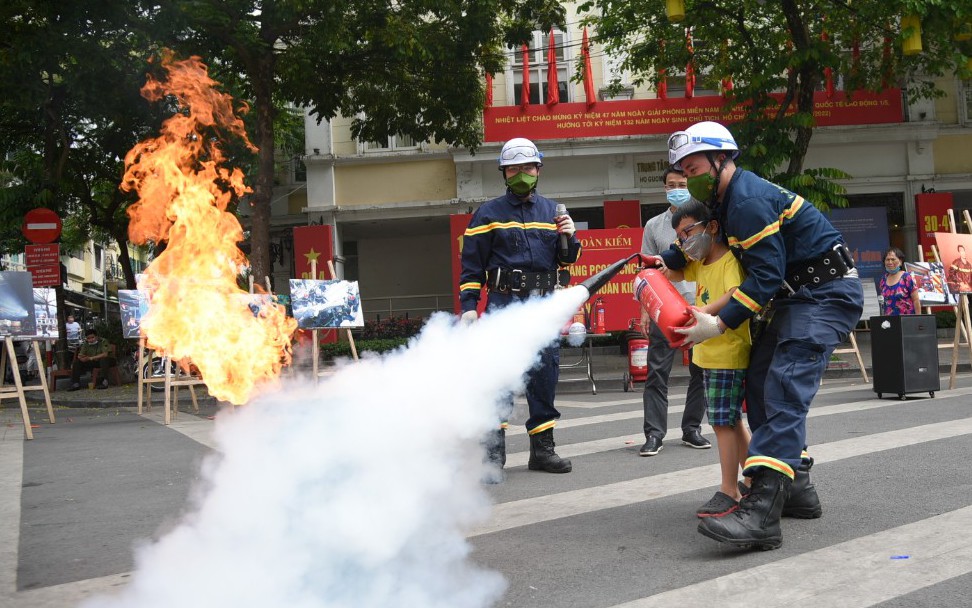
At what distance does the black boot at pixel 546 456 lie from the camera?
6113 millimetres

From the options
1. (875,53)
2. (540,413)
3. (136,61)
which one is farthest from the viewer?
(875,53)

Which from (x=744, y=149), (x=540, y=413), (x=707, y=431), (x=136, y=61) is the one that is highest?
(x=136, y=61)

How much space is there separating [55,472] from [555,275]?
459cm

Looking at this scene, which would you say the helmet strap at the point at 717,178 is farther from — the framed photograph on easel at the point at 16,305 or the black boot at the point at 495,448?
the framed photograph on easel at the point at 16,305

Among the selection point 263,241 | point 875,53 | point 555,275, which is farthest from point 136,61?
point 875,53

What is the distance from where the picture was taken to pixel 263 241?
15156 mm

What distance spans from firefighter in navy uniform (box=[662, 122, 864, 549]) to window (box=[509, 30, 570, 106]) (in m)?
20.6

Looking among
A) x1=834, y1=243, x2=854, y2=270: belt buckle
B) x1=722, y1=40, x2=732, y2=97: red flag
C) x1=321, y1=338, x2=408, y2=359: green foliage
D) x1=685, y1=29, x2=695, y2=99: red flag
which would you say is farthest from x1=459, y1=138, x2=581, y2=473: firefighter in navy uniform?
x1=685, y1=29, x2=695, y2=99: red flag

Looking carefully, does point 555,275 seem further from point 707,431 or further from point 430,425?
point 707,431

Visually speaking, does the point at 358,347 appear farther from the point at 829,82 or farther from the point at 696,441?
the point at 829,82

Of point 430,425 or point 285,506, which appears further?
point 430,425

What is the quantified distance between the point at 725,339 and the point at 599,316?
418 inches

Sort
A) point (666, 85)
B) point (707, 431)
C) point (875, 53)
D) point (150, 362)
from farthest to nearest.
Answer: point (666, 85) < point (875, 53) < point (150, 362) < point (707, 431)

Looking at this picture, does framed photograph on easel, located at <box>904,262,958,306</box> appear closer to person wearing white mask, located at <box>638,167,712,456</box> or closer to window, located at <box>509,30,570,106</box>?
person wearing white mask, located at <box>638,167,712,456</box>
